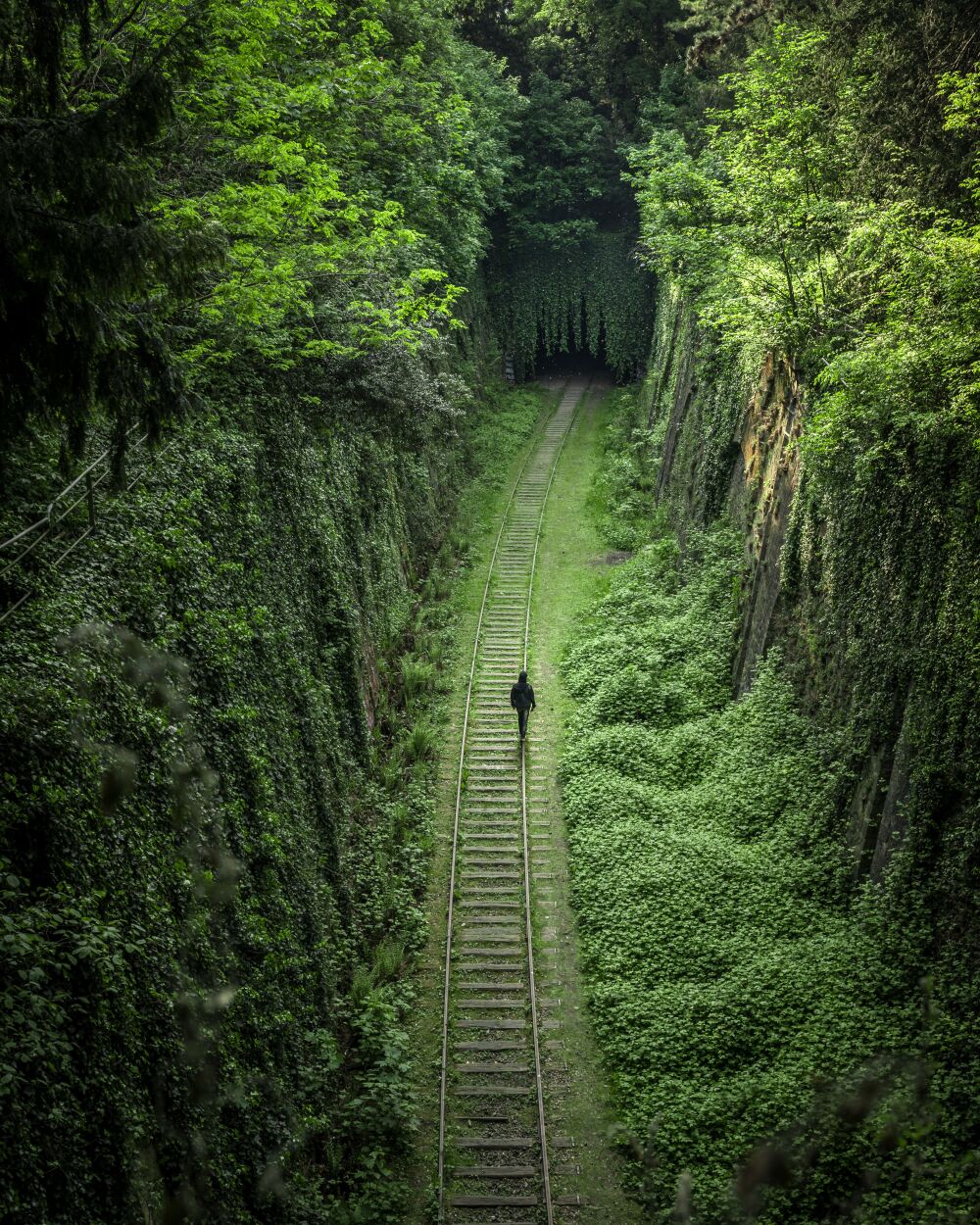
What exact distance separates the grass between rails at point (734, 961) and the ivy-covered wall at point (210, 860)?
10.1 ft

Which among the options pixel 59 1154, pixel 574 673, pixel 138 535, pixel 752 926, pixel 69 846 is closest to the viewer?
pixel 59 1154

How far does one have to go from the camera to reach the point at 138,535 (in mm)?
9969

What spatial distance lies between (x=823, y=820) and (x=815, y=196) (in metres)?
11.3

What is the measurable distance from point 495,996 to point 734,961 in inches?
132

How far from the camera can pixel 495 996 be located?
13180mm

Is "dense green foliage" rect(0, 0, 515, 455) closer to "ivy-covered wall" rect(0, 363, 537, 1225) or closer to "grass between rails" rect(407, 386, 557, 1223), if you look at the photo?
"ivy-covered wall" rect(0, 363, 537, 1225)

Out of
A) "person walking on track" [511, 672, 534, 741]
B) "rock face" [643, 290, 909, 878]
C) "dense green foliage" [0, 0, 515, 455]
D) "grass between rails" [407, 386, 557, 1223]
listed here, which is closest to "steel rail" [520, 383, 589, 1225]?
"person walking on track" [511, 672, 534, 741]

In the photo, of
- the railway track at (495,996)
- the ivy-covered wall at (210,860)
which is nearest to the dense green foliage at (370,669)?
the ivy-covered wall at (210,860)

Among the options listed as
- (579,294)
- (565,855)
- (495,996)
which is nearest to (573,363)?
(579,294)

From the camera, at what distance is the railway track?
10.5 metres

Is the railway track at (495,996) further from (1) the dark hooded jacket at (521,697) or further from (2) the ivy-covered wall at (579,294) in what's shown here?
(2) the ivy-covered wall at (579,294)

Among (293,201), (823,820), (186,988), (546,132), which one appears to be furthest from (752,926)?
(546,132)

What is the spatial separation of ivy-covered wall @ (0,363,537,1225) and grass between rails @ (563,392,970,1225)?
3.07m

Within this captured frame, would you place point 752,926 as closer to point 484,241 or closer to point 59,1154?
point 59,1154
